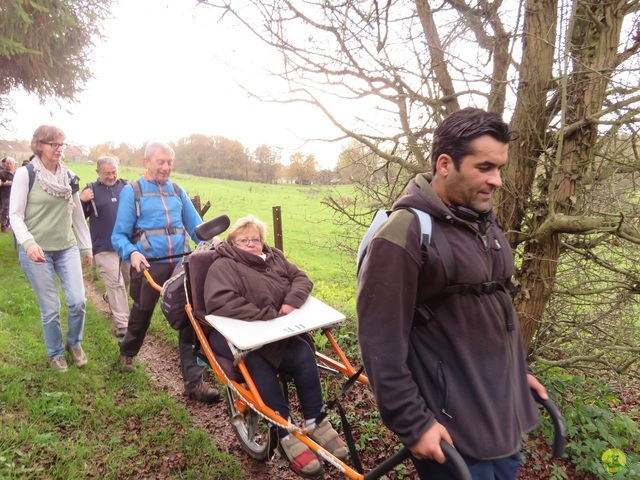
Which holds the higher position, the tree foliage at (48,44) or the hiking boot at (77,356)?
the tree foliage at (48,44)

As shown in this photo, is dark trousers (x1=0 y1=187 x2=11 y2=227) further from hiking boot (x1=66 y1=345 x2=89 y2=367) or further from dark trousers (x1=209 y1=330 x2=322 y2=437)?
dark trousers (x1=209 y1=330 x2=322 y2=437)

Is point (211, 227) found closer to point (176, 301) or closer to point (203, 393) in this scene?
point (176, 301)

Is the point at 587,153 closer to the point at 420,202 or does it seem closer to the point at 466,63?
the point at 466,63

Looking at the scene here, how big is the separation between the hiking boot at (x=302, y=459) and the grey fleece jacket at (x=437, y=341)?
1.32 metres

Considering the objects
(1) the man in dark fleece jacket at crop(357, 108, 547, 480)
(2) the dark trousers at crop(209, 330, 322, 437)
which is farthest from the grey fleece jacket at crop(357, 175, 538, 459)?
(2) the dark trousers at crop(209, 330, 322, 437)

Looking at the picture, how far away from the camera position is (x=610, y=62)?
10.4 ft

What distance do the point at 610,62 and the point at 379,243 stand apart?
116 inches

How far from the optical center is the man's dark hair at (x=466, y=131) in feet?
5.15

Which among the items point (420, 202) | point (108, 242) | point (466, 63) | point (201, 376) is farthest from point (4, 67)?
point (420, 202)

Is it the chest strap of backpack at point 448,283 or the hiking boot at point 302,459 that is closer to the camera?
the chest strap of backpack at point 448,283

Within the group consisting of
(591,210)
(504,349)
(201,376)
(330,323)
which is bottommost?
(201,376)

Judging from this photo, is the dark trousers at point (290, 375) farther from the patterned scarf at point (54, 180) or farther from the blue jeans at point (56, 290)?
the patterned scarf at point (54, 180)

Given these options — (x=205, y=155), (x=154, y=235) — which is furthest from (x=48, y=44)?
(x=205, y=155)

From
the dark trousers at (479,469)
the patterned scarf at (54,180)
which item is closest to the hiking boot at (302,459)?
the dark trousers at (479,469)
